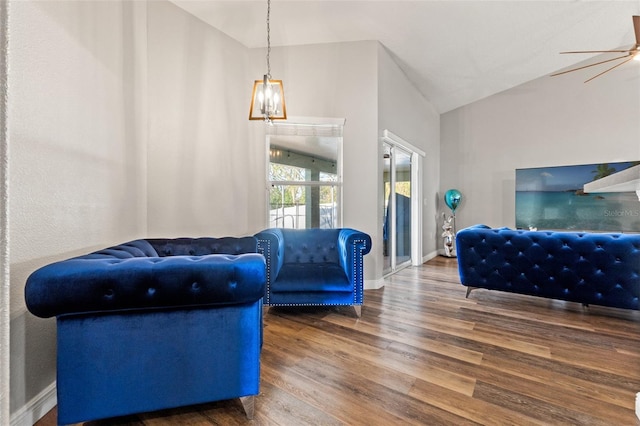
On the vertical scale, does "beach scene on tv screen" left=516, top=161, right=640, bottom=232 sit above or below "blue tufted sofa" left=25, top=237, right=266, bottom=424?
above

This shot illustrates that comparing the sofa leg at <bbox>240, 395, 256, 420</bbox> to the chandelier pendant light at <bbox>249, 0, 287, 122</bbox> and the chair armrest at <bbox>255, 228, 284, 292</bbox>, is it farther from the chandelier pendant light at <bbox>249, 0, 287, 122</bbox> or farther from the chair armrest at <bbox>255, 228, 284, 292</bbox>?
the chandelier pendant light at <bbox>249, 0, 287, 122</bbox>

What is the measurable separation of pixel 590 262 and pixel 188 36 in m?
4.67

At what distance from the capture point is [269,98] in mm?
2357

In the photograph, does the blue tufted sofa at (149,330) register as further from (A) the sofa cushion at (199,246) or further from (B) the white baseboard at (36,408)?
(A) the sofa cushion at (199,246)

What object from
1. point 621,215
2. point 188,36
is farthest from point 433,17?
point 621,215

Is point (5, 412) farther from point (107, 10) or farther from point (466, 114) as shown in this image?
point (466, 114)

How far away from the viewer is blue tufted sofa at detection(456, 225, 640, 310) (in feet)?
8.66

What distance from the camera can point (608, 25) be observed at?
13.2 ft

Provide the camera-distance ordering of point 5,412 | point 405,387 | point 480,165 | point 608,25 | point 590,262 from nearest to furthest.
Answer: point 5,412, point 405,387, point 590,262, point 608,25, point 480,165

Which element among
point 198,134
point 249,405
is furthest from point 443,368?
point 198,134

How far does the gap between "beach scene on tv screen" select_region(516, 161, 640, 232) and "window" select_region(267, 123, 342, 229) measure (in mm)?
4049

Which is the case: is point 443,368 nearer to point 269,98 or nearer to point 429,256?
point 269,98

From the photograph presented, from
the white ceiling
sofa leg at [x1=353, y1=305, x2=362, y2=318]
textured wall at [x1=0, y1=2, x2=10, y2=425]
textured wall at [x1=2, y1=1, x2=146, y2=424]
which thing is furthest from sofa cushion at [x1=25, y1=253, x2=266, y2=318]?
the white ceiling

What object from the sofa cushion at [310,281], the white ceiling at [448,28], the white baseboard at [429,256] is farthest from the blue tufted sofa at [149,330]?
the white baseboard at [429,256]
